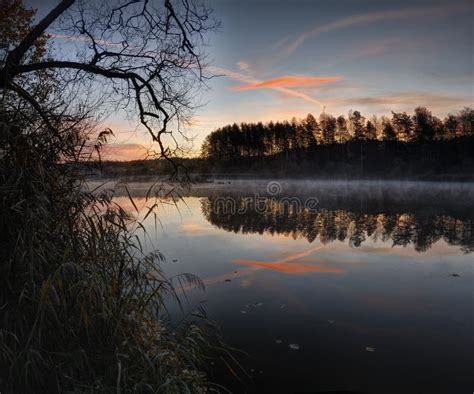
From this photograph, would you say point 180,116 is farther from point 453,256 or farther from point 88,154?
point 453,256

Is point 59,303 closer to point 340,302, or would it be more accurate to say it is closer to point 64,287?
point 64,287

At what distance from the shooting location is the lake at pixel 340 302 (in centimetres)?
453

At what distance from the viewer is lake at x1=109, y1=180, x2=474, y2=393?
4531 millimetres

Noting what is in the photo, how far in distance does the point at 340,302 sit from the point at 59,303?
16.4ft

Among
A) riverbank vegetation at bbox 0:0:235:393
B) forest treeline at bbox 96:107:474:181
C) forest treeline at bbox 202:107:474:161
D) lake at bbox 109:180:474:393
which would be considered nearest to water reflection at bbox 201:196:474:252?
lake at bbox 109:180:474:393

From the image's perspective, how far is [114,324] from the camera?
3.53 meters

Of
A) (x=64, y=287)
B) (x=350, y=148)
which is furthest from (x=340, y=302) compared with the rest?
(x=350, y=148)

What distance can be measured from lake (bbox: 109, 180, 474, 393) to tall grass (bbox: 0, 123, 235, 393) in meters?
0.84

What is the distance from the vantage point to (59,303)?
321 centimetres

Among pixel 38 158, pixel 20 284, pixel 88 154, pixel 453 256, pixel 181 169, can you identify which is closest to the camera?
pixel 20 284

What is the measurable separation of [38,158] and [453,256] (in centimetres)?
1000

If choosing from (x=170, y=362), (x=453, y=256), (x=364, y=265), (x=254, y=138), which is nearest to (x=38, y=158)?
(x=170, y=362)

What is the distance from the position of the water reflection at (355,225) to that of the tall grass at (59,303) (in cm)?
599

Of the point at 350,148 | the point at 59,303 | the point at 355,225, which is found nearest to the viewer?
the point at 59,303
